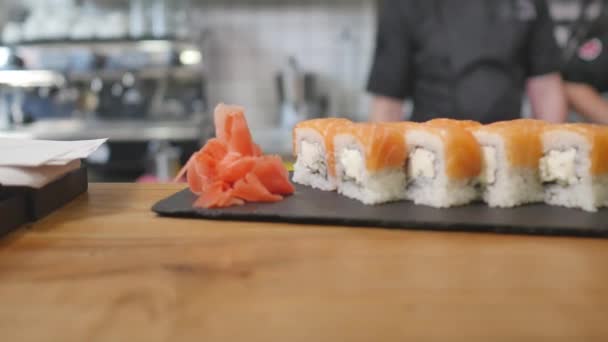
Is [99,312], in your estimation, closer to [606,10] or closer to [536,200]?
[536,200]

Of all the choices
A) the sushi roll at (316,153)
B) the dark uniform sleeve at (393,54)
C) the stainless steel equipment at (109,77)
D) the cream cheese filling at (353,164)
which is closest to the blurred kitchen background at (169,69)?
the stainless steel equipment at (109,77)

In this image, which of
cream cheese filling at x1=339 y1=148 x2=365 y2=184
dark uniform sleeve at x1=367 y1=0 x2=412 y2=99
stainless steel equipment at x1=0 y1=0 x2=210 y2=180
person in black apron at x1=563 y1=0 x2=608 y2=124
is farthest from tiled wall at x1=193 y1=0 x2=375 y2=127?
cream cheese filling at x1=339 y1=148 x2=365 y2=184

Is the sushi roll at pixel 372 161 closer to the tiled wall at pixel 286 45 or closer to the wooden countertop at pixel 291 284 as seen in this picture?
the wooden countertop at pixel 291 284

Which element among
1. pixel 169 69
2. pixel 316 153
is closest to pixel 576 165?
pixel 316 153

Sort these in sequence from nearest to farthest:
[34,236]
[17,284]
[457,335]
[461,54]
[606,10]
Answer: [457,335]
[17,284]
[34,236]
[461,54]
[606,10]

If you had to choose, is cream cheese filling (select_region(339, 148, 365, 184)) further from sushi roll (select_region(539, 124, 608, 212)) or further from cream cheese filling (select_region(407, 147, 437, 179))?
sushi roll (select_region(539, 124, 608, 212))

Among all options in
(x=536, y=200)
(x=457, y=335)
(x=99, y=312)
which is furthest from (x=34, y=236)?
(x=536, y=200)

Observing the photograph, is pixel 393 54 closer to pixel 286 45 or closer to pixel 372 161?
pixel 372 161
